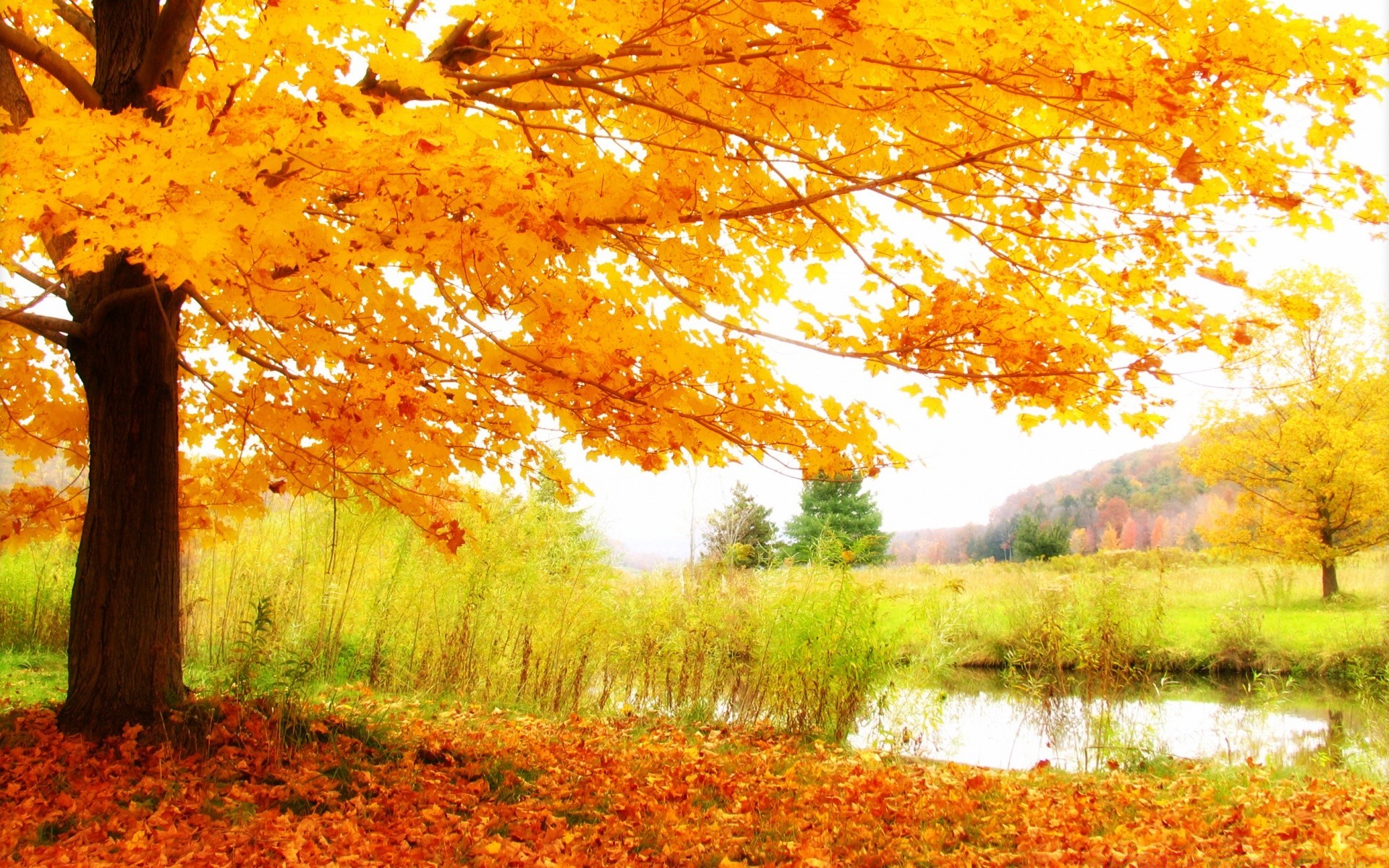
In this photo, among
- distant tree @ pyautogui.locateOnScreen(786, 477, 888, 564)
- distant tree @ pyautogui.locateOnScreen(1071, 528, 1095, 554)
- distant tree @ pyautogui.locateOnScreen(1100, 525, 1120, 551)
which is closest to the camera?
distant tree @ pyautogui.locateOnScreen(1100, 525, 1120, 551)

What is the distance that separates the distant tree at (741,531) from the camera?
9.98m

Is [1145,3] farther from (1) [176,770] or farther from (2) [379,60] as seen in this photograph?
(1) [176,770]

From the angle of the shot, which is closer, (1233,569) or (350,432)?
(350,432)

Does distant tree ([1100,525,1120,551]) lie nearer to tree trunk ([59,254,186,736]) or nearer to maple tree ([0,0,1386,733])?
maple tree ([0,0,1386,733])

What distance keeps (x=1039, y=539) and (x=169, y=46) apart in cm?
2495

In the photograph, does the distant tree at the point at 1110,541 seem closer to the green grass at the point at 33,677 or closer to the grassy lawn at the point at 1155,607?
the grassy lawn at the point at 1155,607

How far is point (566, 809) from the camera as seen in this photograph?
350 centimetres

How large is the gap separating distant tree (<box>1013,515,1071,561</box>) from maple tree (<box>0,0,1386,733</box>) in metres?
22.3

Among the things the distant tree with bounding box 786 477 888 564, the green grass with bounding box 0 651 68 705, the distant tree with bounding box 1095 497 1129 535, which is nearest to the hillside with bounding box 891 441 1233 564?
the distant tree with bounding box 1095 497 1129 535

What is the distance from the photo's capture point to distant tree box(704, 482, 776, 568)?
9984 millimetres

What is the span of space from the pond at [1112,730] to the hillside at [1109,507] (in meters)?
20.8

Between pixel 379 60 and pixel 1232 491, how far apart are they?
30.0 meters

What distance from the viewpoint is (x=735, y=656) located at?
22.1 ft

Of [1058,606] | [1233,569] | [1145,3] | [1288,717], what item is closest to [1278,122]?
[1145,3]
